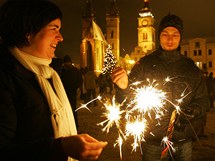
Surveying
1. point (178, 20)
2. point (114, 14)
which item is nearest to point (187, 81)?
point (178, 20)

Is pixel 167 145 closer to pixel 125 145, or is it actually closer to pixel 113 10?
pixel 125 145

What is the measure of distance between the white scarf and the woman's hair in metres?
0.09

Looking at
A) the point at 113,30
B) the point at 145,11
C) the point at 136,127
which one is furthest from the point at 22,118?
the point at 145,11

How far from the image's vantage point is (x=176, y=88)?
130 inches

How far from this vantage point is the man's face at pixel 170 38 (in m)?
3.49

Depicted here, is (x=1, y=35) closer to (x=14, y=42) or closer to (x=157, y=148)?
(x=14, y=42)

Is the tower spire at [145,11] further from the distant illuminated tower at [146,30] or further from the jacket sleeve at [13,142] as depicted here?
the jacket sleeve at [13,142]

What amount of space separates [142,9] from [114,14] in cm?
1455

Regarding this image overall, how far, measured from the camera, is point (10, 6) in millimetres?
1958

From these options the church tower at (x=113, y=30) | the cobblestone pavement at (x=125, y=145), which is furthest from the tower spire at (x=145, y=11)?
the cobblestone pavement at (x=125, y=145)

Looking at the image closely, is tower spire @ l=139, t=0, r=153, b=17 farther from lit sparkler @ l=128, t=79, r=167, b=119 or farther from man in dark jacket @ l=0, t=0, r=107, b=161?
man in dark jacket @ l=0, t=0, r=107, b=161

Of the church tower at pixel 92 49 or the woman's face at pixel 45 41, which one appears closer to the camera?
the woman's face at pixel 45 41

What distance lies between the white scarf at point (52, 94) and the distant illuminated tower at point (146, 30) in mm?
85761

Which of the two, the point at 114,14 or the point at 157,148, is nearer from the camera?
the point at 157,148
